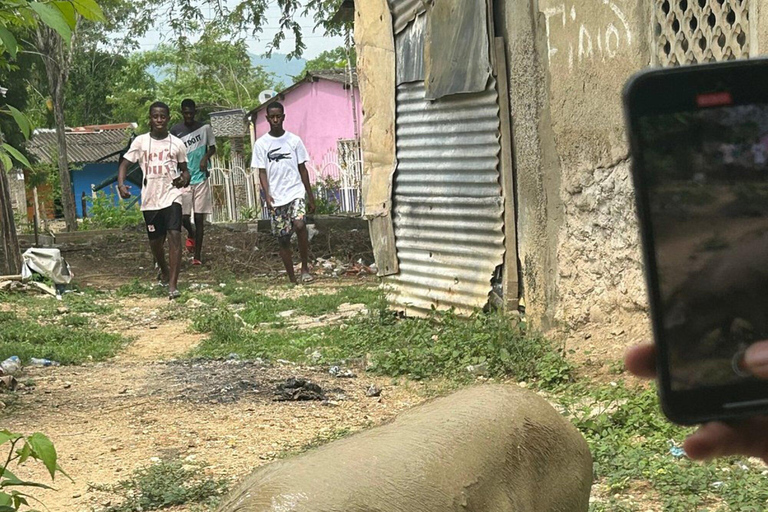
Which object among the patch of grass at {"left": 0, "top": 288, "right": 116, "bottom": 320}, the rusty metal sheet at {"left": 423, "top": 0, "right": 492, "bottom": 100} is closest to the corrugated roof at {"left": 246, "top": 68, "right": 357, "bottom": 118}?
the patch of grass at {"left": 0, "top": 288, "right": 116, "bottom": 320}

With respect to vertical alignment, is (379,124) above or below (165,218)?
above

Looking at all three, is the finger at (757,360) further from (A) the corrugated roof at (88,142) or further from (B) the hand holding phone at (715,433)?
(A) the corrugated roof at (88,142)

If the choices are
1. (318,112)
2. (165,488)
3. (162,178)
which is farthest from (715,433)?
(318,112)

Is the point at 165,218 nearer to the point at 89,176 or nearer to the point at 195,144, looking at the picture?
the point at 195,144

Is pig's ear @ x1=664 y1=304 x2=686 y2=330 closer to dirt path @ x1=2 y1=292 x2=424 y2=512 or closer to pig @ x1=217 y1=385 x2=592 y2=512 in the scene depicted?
pig @ x1=217 y1=385 x2=592 y2=512

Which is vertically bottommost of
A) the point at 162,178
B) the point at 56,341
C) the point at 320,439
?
the point at 320,439

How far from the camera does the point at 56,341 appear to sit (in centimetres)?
814

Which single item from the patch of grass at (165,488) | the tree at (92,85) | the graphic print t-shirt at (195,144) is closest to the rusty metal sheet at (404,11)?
the patch of grass at (165,488)

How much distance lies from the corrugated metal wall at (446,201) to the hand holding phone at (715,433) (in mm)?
5852

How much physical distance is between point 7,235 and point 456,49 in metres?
6.35

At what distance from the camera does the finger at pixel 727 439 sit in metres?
1.19

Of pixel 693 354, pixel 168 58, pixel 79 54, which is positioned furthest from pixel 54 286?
pixel 168 58

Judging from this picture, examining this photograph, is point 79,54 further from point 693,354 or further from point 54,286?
point 693,354

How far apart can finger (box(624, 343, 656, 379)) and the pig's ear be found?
54mm
